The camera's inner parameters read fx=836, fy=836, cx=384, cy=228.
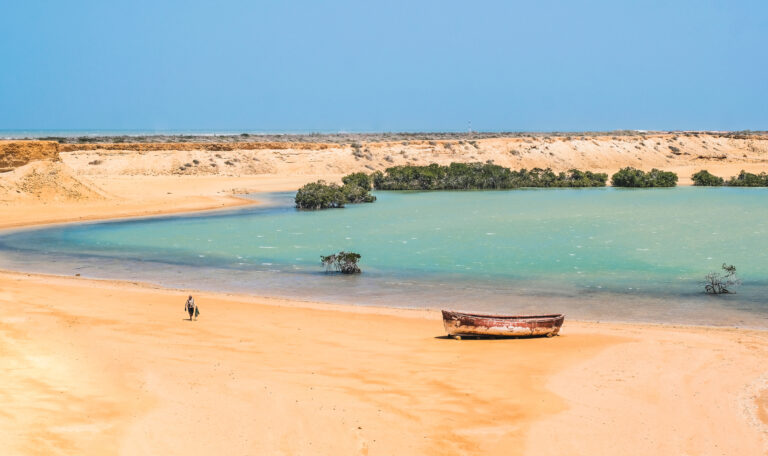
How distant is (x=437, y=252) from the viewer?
25156 mm

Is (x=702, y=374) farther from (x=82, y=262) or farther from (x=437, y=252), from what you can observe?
(x=82, y=262)

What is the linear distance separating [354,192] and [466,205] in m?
5.98

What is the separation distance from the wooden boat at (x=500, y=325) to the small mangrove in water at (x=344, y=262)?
7.59m

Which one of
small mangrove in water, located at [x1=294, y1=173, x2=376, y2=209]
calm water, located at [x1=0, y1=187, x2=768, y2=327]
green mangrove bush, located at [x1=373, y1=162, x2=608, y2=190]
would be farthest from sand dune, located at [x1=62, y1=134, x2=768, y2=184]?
calm water, located at [x1=0, y1=187, x2=768, y2=327]

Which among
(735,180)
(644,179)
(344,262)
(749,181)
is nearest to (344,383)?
(344,262)

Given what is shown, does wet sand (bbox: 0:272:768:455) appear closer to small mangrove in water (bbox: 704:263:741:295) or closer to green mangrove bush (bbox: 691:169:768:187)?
small mangrove in water (bbox: 704:263:741:295)

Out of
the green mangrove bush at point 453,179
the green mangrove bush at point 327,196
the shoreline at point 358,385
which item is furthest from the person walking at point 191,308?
the green mangrove bush at point 453,179

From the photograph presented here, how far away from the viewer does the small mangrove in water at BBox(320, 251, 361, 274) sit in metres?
21.2

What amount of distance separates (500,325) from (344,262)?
8.38 m

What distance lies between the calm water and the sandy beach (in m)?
2.16

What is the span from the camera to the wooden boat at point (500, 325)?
13711 millimetres

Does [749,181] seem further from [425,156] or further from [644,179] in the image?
[425,156]

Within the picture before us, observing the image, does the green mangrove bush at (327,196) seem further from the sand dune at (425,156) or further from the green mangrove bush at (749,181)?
the green mangrove bush at (749,181)

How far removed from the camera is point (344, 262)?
2156 cm
